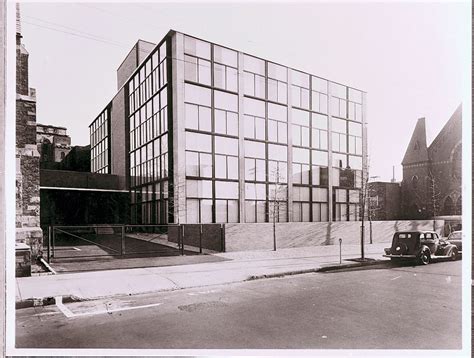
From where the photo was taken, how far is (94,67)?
6059 mm

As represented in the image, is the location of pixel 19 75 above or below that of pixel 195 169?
above

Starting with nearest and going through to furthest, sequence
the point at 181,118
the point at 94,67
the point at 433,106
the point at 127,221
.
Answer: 1. the point at 433,106
2. the point at 94,67
3. the point at 181,118
4. the point at 127,221

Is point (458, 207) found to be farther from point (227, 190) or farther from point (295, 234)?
point (227, 190)

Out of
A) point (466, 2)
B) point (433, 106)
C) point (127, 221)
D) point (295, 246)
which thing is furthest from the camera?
point (127, 221)

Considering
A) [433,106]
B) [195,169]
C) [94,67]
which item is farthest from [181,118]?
[433,106]

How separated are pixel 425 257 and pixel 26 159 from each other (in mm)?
9975

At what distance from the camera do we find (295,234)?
11.4 m

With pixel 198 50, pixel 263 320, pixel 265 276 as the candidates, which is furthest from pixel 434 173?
pixel 198 50

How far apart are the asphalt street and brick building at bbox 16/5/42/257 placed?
1.78 metres

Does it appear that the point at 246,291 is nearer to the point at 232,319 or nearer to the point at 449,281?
the point at 232,319

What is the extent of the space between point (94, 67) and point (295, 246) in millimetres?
8073

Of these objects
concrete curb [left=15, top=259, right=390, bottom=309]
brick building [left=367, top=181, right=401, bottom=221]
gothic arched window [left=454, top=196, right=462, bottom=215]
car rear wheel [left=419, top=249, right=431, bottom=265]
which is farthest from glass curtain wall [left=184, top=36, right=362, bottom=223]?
gothic arched window [left=454, top=196, right=462, bottom=215]

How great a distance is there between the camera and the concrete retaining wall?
31.9ft

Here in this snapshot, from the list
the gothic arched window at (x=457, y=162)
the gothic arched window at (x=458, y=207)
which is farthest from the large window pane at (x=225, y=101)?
the gothic arched window at (x=458, y=207)
